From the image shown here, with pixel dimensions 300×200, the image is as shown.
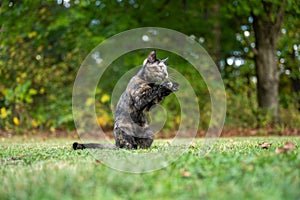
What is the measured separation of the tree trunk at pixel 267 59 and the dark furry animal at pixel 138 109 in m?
7.23

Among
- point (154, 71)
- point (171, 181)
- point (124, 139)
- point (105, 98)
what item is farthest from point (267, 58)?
point (171, 181)

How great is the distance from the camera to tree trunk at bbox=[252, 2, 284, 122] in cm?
1138

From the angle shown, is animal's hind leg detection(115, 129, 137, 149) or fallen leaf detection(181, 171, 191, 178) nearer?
fallen leaf detection(181, 171, 191, 178)

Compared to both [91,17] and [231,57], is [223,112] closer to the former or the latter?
[91,17]

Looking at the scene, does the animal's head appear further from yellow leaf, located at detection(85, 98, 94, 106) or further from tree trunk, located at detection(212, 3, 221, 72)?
tree trunk, located at detection(212, 3, 221, 72)

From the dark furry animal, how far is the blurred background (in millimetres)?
6102

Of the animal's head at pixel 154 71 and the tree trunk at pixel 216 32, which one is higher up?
the tree trunk at pixel 216 32

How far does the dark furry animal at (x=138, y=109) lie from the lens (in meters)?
4.58

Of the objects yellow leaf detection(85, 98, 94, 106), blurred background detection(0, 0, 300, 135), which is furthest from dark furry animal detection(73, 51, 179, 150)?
yellow leaf detection(85, 98, 94, 106)

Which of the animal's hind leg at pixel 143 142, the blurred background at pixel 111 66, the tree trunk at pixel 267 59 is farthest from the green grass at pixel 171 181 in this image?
the tree trunk at pixel 267 59

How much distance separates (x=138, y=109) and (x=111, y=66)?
24.2 ft

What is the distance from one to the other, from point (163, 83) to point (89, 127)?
270 inches

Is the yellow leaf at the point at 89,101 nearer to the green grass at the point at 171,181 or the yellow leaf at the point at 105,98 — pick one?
the yellow leaf at the point at 105,98

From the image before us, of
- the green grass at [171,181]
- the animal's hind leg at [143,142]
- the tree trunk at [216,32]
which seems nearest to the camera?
the green grass at [171,181]
